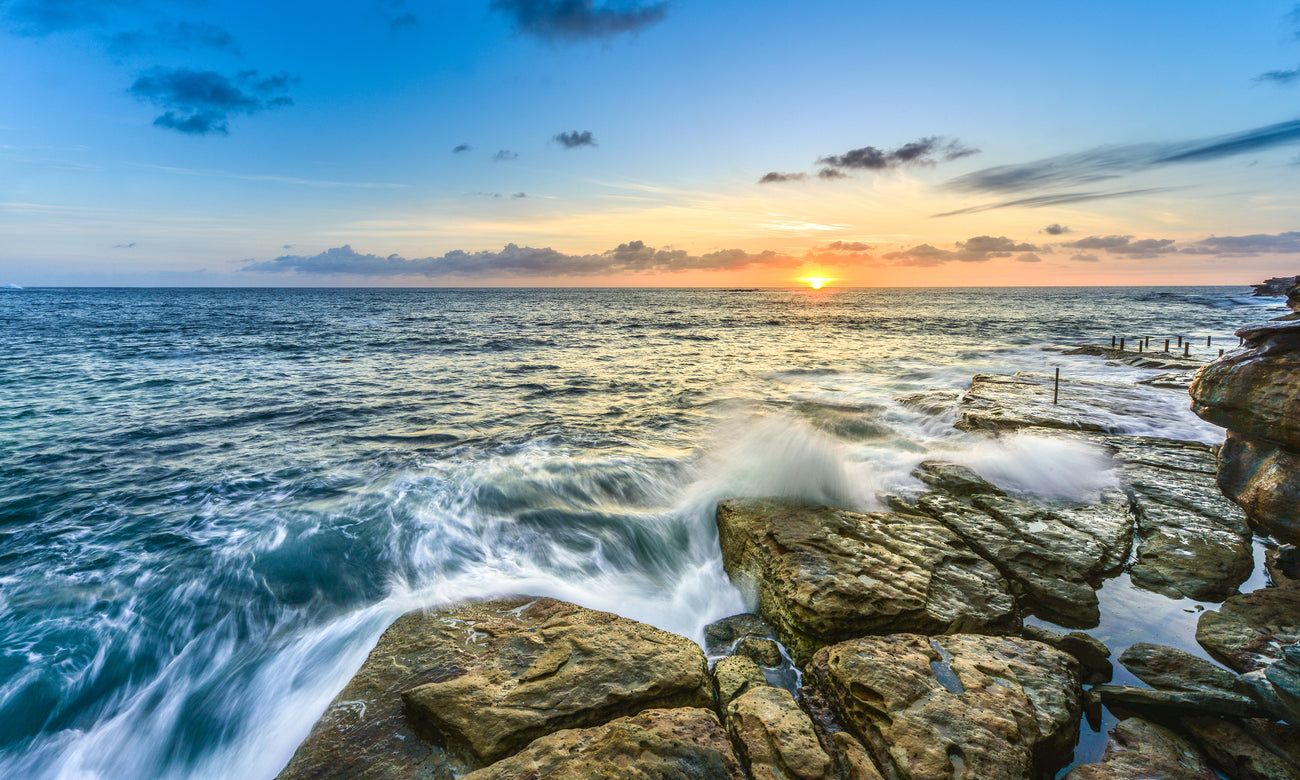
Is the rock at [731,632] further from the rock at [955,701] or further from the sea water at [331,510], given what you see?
the rock at [955,701]

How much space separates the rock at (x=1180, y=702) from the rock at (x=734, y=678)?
9.36ft

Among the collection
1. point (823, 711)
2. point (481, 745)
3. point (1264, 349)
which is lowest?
point (823, 711)

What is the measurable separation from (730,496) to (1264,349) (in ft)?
22.9

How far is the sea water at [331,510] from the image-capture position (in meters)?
5.25

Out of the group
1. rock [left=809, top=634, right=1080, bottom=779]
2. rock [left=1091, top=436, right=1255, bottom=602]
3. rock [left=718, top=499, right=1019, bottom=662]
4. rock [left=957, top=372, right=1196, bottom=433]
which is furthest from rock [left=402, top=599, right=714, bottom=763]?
rock [left=957, top=372, right=1196, bottom=433]

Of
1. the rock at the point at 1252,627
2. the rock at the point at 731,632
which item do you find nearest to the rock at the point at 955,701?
the rock at the point at 731,632

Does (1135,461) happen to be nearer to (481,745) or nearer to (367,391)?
(481,745)

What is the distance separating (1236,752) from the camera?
12.1ft

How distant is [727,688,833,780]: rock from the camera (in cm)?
337

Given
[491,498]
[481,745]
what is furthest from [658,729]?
[491,498]

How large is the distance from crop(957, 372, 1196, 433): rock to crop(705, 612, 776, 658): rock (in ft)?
28.3

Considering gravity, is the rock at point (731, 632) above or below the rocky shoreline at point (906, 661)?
below

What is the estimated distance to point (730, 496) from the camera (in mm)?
9109

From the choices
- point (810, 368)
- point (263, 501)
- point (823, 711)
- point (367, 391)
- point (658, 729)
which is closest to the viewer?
point (658, 729)
